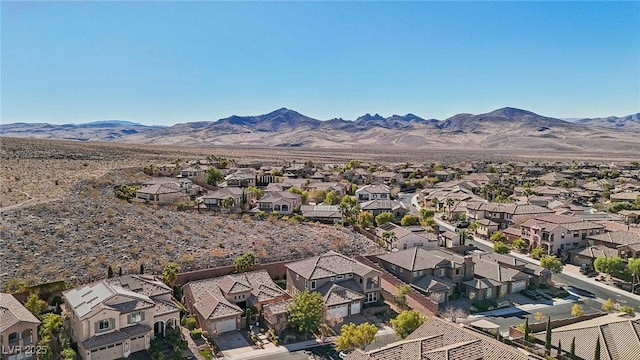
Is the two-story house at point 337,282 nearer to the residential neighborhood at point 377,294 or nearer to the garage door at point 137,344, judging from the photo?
the residential neighborhood at point 377,294

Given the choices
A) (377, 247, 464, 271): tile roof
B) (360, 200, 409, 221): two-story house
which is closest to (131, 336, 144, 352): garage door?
(377, 247, 464, 271): tile roof

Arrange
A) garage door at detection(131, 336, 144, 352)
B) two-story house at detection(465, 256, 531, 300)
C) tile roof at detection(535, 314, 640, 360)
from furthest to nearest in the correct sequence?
two-story house at detection(465, 256, 531, 300) → garage door at detection(131, 336, 144, 352) → tile roof at detection(535, 314, 640, 360)

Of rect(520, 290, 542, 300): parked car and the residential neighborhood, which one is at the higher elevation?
the residential neighborhood

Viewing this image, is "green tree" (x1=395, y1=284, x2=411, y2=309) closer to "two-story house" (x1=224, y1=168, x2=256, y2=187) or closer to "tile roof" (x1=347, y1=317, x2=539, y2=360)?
"tile roof" (x1=347, y1=317, x2=539, y2=360)

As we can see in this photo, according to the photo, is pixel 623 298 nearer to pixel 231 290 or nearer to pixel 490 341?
pixel 490 341

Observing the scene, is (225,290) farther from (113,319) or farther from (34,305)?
(34,305)
